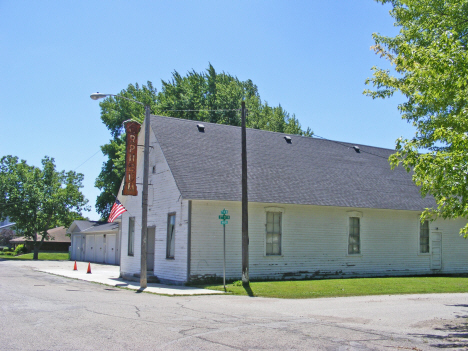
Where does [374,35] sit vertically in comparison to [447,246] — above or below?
above

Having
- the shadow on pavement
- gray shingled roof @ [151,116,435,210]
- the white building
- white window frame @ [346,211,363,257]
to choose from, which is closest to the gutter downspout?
the white building


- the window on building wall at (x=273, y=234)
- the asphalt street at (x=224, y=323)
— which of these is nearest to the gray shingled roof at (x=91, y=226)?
the window on building wall at (x=273, y=234)

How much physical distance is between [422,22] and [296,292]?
999 centimetres

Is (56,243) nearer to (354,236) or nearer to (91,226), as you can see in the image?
(91,226)

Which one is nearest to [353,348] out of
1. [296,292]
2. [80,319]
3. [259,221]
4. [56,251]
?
[80,319]

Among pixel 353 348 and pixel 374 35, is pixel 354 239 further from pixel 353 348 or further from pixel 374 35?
pixel 353 348

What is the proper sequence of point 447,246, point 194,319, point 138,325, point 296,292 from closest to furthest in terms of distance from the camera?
point 138,325
point 194,319
point 296,292
point 447,246

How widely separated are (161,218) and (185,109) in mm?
24782

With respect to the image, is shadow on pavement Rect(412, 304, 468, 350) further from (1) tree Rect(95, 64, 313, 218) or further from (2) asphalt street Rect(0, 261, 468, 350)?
(1) tree Rect(95, 64, 313, 218)

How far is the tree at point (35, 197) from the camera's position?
165 feet

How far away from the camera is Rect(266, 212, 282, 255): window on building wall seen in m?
21.7

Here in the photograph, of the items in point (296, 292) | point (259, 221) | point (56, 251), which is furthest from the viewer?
point (56, 251)

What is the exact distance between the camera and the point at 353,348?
8039mm

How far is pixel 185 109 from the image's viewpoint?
45594mm
